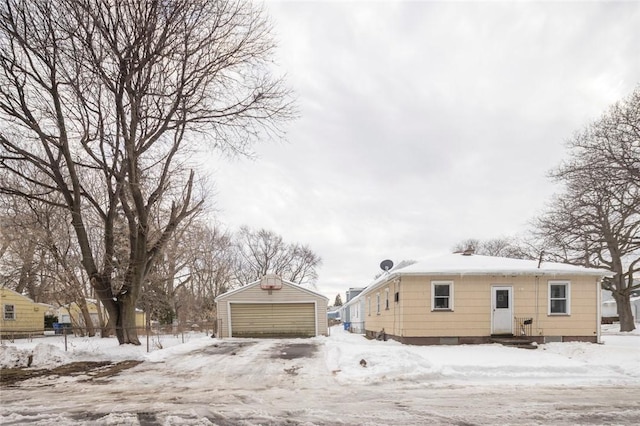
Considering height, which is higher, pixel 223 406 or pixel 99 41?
pixel 99 41

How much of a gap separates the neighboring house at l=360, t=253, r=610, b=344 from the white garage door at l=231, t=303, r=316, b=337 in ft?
33.7

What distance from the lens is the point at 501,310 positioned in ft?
49.9

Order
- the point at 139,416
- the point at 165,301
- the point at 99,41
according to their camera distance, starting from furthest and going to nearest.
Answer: the point at 165,301, the point at 99,41, the point at 139,416

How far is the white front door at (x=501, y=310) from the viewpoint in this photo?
15.1m

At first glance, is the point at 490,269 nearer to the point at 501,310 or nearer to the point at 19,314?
the point at 501,310

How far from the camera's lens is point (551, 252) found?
27000 mm

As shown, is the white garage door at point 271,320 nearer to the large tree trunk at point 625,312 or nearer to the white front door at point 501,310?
the white front door at point 501,310

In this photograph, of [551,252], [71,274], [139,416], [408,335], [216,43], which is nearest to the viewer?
[139,416]

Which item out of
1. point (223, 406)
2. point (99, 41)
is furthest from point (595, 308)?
point (99, 41)

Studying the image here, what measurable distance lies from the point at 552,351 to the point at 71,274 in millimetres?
19717

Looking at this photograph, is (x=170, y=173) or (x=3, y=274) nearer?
(x=170, y=173)

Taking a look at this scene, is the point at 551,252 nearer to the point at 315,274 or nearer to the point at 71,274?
the point at 71,274

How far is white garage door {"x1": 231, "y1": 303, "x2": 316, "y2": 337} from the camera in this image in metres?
24.8

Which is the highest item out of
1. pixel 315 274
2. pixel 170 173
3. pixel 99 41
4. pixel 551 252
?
pixel 99 41
